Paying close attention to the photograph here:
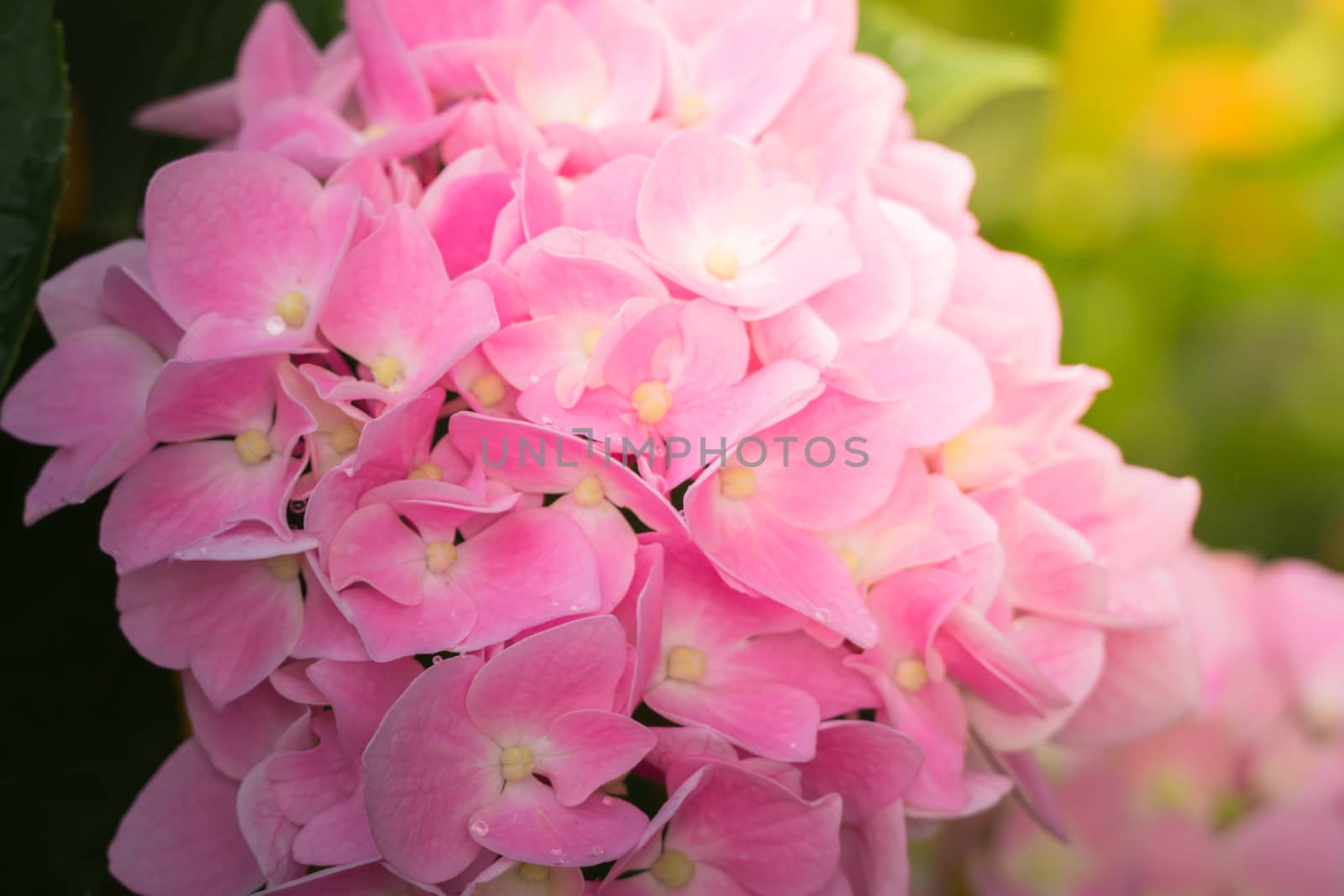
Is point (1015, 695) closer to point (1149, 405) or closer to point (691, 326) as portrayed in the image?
point (691, 326)

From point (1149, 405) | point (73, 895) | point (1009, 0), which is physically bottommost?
point (73, 895)

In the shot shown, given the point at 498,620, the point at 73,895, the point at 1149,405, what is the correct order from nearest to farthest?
the point at 498,620, the point at 73,895, the point at 1149,405

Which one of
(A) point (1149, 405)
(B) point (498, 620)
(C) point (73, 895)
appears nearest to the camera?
(B) point (498, 620)

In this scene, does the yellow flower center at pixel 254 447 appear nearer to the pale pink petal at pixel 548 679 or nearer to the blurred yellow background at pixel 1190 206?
the pale pink petal at pixel 548 679

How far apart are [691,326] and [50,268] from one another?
25cm

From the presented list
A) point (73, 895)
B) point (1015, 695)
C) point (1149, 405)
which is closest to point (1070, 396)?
point (1015, 695)

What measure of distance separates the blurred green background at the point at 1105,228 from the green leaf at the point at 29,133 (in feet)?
0.18

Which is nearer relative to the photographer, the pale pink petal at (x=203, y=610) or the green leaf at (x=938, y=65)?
the pale pink petal at (x=203, y=610)

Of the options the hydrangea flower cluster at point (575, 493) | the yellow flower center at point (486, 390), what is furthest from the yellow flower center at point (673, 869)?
the yellow flower center at point (486, 390)

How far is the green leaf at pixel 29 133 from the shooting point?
1.00 ft

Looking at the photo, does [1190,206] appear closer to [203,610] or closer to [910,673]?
[910,673]

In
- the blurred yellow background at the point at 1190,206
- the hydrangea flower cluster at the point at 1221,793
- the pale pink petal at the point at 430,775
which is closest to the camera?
the pale pink petal at the point at 430,775

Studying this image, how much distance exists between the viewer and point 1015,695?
0.28 m

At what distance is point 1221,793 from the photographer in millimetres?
350
